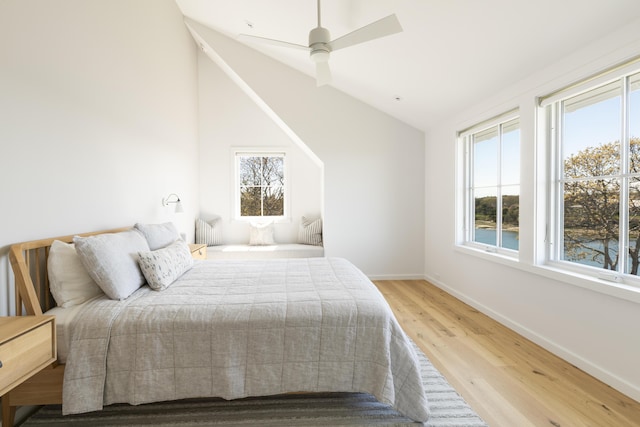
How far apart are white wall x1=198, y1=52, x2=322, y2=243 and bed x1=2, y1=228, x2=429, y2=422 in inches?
131

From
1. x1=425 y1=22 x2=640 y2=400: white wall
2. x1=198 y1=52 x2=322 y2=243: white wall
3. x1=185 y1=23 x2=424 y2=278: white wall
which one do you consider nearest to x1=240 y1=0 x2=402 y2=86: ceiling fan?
x1=425 y1=22 x2=640 y2=400: white wall

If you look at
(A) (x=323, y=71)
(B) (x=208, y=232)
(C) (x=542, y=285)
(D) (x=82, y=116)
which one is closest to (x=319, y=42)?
(A) (x=323, y=71)

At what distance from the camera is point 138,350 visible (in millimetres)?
1469

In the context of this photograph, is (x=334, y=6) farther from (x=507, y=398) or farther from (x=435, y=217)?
(x=507, y=398)

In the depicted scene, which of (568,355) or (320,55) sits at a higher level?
(320,55)

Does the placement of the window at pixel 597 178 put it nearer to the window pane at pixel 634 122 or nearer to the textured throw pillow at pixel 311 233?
the window pane at pixel 634 122

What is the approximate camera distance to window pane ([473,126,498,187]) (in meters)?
3.23

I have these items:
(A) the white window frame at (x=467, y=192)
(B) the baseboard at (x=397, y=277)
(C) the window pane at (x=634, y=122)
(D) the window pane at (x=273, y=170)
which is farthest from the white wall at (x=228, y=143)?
(C) the window pane at (x=634, y=122)

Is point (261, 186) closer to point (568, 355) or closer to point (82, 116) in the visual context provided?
point (82, 116)

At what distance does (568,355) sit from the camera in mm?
2180

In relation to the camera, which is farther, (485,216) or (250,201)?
(250,201)

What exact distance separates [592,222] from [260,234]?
398 cm

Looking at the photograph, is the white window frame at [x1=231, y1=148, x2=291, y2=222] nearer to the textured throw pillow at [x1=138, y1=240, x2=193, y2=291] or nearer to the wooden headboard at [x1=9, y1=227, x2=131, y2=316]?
the textured throw pillow at [x1=138, y1=240, x2=193, y2=291]

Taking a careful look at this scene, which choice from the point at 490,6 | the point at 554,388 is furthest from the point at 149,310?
the point at 490,6
